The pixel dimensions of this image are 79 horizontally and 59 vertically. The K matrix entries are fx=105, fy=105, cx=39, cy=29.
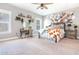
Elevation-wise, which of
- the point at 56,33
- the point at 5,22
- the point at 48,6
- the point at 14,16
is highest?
the point at 48,6

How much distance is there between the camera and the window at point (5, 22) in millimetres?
2047

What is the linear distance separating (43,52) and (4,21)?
986 mm

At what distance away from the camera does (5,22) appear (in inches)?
82.0

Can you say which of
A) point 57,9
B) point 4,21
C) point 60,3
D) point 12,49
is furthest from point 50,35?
point 4,21

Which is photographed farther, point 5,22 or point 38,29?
point 38,29

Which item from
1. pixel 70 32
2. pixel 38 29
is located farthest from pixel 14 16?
pixel 70 32

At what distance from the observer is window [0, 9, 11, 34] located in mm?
2047

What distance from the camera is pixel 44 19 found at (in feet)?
7.04

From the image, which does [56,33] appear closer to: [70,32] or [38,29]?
[70,32]

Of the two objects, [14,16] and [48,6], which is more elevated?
[48,6]

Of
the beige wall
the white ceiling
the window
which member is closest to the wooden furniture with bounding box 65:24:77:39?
the white ceiling

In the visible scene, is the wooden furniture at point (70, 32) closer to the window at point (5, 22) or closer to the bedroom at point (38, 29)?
the bedroom at point (38, 29)

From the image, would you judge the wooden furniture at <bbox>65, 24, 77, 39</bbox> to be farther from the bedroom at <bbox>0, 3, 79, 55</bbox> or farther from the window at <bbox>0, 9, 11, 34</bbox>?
the window at <bbox>0, 9, 11, 34</bbox>
